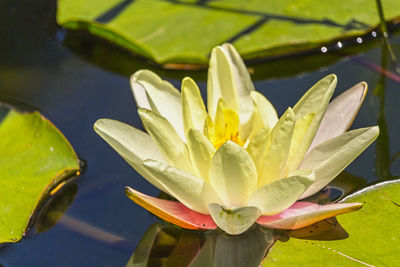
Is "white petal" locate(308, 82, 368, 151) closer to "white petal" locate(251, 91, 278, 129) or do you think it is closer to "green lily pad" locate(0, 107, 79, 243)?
"white petal" locate(251, 91, 278, 129)

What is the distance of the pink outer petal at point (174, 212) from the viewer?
1484mm

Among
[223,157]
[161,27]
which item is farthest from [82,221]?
[161,27]

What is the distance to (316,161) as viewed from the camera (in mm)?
1563

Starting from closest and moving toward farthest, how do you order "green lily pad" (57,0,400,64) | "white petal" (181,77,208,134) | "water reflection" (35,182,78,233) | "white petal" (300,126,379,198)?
"white petal" (300,126,379,198), "white petal" (181,77,208,134), "water reflection" (35,182,78,233), "green lily pad" (57,0,400,64)

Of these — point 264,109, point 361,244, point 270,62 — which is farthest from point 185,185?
point 270,62

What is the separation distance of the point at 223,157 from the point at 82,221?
2.30 ft

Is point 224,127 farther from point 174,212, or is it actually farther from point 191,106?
point 174,212

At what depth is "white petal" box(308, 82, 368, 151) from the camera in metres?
1.72

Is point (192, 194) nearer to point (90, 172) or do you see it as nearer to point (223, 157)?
point (223, 157)

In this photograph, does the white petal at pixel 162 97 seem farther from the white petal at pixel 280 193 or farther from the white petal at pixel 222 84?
the white petal at pixel 280 193

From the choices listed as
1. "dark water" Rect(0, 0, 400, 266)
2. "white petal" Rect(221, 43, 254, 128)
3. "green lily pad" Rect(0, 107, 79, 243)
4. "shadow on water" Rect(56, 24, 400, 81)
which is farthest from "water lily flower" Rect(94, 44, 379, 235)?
"shadow on water" Rect(56, 24, 400, 81)

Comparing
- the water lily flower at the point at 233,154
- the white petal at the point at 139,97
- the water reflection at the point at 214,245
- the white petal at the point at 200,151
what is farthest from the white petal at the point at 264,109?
the white petal at the point at 139,97

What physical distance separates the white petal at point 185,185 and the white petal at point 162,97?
11.6 inches

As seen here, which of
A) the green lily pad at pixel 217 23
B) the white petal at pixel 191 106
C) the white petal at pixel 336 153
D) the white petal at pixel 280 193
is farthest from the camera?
the green lily pad at pixel 217 23
